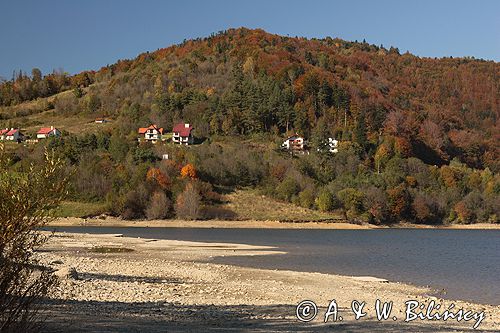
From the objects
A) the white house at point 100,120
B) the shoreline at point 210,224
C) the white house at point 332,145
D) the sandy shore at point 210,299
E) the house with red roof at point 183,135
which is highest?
the white house at point 100,120

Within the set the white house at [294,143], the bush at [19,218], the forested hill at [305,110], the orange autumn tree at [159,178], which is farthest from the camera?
the forested hill at [305,110]

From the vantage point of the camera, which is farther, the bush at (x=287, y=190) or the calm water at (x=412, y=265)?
the bush at (x=287, y=190)

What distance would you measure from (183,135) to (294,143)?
26.5 metres

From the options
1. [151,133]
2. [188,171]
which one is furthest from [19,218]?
[151,133]

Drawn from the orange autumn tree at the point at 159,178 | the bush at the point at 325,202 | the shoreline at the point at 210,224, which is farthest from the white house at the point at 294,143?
the shoreline at the point at 210,224

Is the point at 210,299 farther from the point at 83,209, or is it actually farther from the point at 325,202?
the point at 325,202

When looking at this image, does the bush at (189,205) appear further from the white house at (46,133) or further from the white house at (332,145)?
the white house at (46,133)

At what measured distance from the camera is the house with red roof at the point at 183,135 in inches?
5482

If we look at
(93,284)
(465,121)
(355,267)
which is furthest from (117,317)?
(465,121)

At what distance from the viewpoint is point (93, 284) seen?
75.7 ft

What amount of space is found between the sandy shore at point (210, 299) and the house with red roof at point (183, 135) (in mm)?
103267

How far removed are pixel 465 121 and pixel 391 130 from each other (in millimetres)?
54418

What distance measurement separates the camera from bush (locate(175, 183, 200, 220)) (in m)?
103

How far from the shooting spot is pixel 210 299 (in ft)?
68.5
